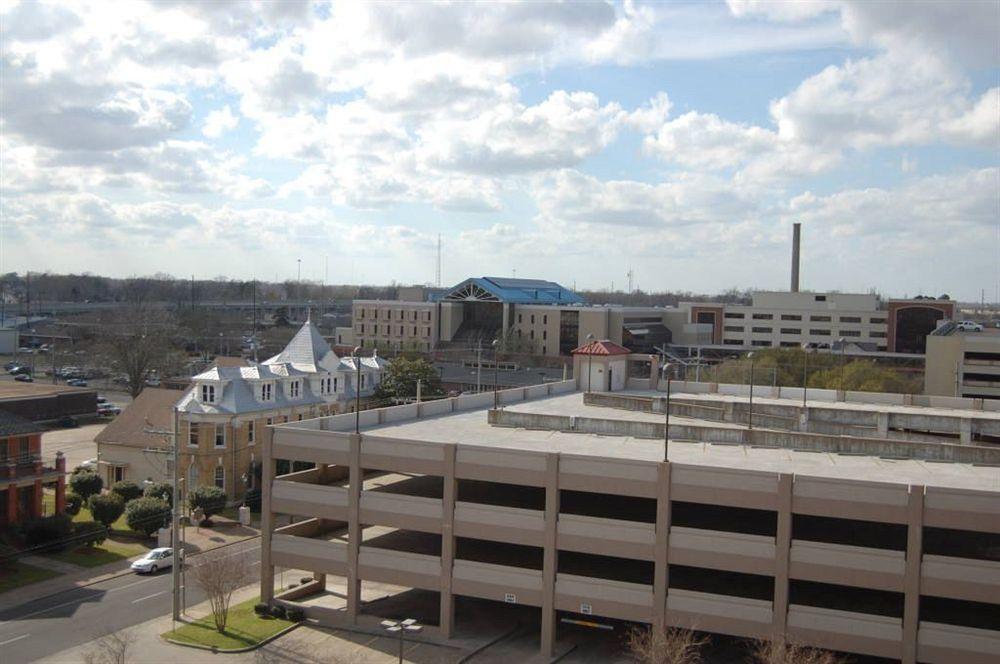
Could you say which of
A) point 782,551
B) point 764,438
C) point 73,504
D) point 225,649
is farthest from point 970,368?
point 73,504

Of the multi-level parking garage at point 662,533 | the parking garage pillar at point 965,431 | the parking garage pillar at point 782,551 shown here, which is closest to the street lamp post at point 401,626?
the multi-level parking garage at point 662,533

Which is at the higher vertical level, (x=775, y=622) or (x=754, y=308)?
(x=754, y=308)

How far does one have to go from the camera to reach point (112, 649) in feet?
113

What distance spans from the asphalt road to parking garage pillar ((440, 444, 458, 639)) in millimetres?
12934

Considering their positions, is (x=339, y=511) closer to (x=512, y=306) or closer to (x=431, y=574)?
(x=431, y=574)

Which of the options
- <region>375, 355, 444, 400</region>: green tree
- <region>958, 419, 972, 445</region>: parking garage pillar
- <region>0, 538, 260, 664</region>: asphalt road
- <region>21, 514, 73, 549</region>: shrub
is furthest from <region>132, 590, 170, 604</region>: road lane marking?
<region>958, 419, 972, 445</region>: parking garage pillar

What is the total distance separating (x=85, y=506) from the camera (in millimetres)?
56531

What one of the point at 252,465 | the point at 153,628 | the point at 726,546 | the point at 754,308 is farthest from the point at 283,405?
the point at 754,308

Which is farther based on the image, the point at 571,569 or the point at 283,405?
the point at 283,405

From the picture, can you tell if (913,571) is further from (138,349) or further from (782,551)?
(138,349)

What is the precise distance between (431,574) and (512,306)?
10155 centimetres

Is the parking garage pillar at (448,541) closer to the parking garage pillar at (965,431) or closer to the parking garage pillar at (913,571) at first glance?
the parking garage pillar at (913,571)

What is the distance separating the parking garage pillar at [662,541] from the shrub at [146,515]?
31.1 meters

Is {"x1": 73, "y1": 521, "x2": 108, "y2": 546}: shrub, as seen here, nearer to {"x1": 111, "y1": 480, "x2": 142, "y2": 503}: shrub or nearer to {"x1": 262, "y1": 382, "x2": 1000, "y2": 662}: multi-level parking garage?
{"x1": 111, "y1": 480, "x2": 142, "y2": 503}: shrub
